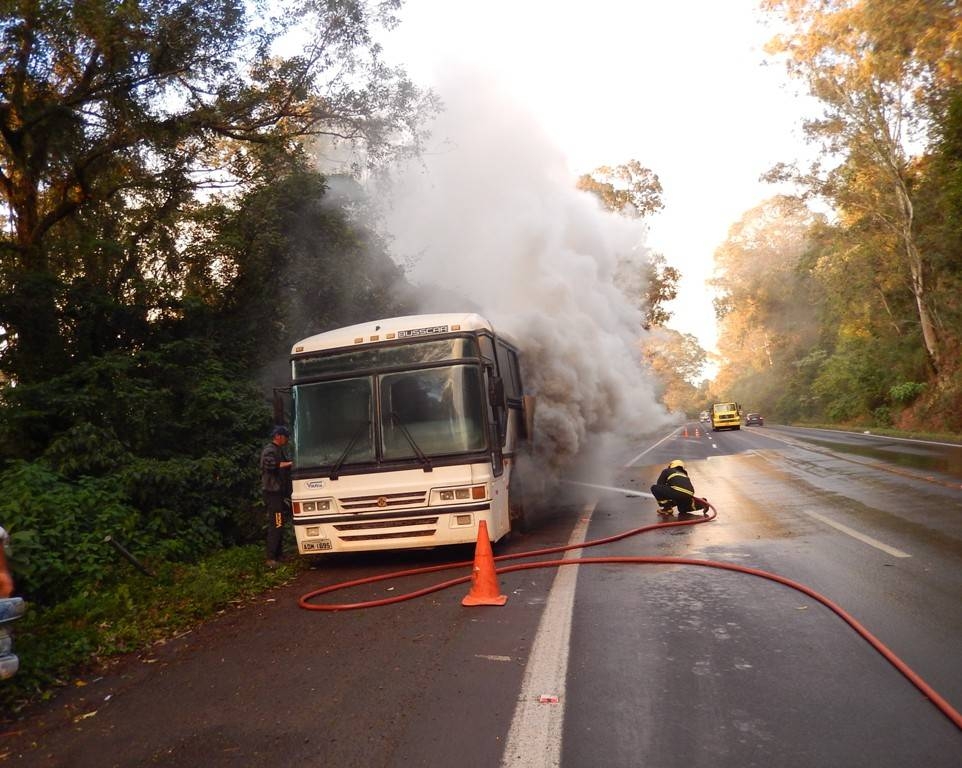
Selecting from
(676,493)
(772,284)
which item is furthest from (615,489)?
(772,284)

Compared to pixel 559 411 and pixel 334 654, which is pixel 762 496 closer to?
pixel 559 411

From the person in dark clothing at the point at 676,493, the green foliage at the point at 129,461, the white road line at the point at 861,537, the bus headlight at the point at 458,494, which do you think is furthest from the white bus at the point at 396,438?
the white road line at the point at 861,537

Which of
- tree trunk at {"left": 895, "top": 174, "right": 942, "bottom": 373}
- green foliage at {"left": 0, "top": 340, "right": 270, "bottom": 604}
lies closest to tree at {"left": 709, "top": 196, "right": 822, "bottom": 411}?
tree trunk at {"left": 895, "top": 174, "right": 942, "bottom": 373}

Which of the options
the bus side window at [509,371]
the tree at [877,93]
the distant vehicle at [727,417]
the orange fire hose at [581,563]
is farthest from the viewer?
the distant vehicle at [727,417]

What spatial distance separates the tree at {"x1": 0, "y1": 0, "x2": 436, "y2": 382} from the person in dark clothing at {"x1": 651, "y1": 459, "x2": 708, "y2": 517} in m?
8.60

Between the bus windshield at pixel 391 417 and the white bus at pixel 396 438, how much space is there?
1cm

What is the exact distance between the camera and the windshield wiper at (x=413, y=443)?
7531 mm

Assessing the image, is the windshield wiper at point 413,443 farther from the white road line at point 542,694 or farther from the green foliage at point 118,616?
the white road line at point 542,694

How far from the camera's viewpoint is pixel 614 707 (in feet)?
11.9

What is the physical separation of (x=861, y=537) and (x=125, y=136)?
41.2 feet

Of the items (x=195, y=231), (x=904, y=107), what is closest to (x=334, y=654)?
(x=195, y=231)

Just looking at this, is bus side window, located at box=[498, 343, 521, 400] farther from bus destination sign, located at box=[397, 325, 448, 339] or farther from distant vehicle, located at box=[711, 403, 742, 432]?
distant vehicle, located at box=[711, 403, 742, 432]

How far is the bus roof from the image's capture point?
26.5 ft

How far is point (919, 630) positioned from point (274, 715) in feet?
12.9
